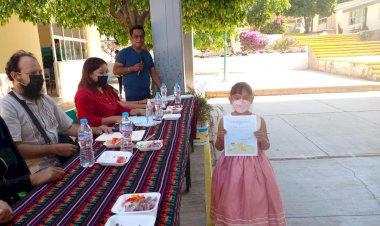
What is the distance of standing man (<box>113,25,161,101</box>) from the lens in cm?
484

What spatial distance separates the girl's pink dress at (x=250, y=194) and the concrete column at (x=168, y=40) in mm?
3339

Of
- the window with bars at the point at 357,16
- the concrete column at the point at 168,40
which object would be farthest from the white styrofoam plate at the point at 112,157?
the window with bars at the point at 357,16

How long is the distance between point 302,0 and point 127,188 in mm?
33612

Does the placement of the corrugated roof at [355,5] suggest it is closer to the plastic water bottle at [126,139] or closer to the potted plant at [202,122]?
the potted plant at [202,122]

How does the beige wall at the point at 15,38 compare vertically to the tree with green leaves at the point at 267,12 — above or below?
below

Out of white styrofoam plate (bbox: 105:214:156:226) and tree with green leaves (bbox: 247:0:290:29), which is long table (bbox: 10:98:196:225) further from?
tree with green leaves (bbox: 247:0:290:29)

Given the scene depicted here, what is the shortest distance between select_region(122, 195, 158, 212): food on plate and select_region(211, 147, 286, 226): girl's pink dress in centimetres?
104

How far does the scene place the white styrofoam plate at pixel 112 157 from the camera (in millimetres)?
2189

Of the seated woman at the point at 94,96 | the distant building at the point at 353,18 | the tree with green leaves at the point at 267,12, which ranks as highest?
the distant building at the point at 353,18

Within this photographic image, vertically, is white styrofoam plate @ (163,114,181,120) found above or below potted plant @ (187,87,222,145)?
above

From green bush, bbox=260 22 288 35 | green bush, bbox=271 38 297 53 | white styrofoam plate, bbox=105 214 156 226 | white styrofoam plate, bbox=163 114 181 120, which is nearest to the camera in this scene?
white styrofoam plate, bbox=105 214 156 226

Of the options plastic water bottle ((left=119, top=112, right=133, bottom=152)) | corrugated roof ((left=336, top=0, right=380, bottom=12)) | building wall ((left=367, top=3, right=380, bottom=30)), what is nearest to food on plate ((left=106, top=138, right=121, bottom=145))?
plastic water bottle ((left=119, top=112, right=133, bottom=152))

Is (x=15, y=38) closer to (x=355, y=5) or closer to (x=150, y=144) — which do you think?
(x=150, y=144)

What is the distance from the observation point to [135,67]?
480 centimetres
